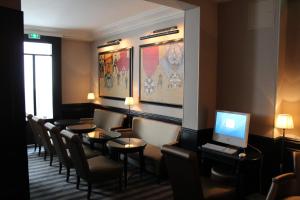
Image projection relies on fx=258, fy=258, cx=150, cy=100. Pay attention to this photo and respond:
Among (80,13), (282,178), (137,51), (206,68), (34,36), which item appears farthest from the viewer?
(34,36)

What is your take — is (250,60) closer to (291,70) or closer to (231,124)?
(291,70)

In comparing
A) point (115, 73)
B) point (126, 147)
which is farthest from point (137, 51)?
point (126, 147)

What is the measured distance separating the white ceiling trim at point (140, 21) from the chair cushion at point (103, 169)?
2.67 m

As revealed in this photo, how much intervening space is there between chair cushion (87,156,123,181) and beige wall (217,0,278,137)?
1.74 m

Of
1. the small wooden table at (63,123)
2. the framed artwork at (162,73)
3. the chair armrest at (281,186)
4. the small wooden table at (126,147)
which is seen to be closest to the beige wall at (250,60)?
the chair armrest at (281,186)

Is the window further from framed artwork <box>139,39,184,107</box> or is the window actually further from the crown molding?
framed artwork <box>139,39,184,107</box>

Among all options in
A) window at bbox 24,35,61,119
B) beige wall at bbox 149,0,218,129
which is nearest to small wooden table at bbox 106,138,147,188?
beige wall at bbox 149,0,218,129

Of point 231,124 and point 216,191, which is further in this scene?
point 231,124

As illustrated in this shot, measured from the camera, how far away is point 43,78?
22.0 feet

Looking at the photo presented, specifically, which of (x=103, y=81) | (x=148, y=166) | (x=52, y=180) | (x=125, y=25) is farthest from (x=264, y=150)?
(x=103, y=81)

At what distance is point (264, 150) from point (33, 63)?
224 inches

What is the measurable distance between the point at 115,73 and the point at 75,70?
156 cm

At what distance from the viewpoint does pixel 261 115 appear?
10.7 feet

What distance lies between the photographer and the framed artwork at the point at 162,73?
4.46 metres
